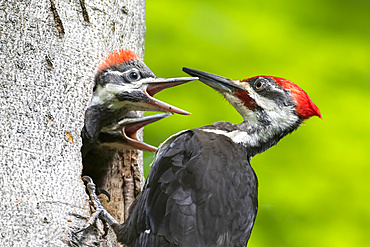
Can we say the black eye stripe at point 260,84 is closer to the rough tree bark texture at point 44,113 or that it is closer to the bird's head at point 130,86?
the bird's head at point 130,86

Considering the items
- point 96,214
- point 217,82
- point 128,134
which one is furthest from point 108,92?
point 96,214

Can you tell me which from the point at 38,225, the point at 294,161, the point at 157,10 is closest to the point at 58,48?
the point at 38,225

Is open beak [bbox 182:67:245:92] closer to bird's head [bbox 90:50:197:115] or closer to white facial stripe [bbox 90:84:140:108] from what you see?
bird's head [bbox 90:50:197:115]

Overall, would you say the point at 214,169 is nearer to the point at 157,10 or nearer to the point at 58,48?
the point at 58,48

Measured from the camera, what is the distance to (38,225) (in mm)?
2496

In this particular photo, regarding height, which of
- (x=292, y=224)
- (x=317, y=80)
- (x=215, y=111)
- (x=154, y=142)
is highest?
(x=317, y=80)

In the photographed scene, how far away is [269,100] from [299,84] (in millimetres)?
1145

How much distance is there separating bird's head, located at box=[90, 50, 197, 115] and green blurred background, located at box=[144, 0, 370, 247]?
0.83 meters

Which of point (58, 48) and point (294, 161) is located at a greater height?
point (58, 48)

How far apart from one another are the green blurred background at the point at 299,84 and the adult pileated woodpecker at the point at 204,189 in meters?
0.92

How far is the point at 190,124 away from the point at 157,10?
39.7 inches

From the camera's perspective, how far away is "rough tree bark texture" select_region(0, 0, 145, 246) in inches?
98.3

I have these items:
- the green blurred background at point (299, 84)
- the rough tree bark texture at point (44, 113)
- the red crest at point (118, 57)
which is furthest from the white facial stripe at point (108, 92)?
the green blurred background at point (299, 84)

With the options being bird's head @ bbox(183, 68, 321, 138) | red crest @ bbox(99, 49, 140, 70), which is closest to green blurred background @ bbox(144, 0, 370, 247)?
bird's head @ bbox(183, 68, 321, 138)
